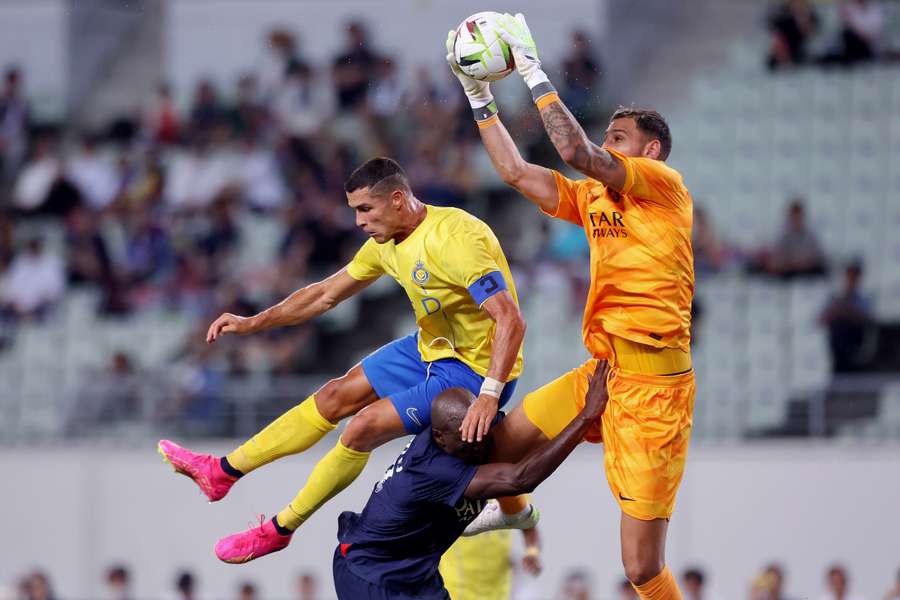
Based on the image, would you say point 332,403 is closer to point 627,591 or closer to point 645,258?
point 645,258

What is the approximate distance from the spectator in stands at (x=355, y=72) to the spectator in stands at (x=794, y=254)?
443 centimetres

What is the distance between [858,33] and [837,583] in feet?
18.3

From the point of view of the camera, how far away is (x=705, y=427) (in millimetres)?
11953

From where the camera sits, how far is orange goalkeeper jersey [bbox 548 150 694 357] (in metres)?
6.61

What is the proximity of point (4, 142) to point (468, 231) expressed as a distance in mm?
10971

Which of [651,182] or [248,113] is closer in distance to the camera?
[651,182]

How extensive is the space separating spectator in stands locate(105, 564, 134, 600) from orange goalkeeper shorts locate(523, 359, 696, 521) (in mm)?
6647

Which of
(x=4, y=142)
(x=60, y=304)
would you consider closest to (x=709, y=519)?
(x=60, y=304)

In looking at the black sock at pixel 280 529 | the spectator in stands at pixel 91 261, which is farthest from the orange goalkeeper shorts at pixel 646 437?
the spectator in stands at pixel 91 261

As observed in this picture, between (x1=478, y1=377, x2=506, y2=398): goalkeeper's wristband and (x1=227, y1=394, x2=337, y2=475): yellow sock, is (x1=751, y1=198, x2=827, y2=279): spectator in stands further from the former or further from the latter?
(x1=478, y1=377, x2=506, y2=398): goalkeeper's wristband

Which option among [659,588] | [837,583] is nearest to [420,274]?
[659,588]

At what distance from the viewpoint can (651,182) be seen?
21.4 feet

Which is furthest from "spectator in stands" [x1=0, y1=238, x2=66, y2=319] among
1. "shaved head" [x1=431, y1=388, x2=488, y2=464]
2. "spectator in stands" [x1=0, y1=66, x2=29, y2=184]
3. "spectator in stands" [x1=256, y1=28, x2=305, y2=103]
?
"shaved head" [x1=431, y1=388, x2=488, y2=464]

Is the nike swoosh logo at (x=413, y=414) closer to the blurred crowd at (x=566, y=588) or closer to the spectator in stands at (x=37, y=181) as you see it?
the blurred crowd at (x=566, y=588)
